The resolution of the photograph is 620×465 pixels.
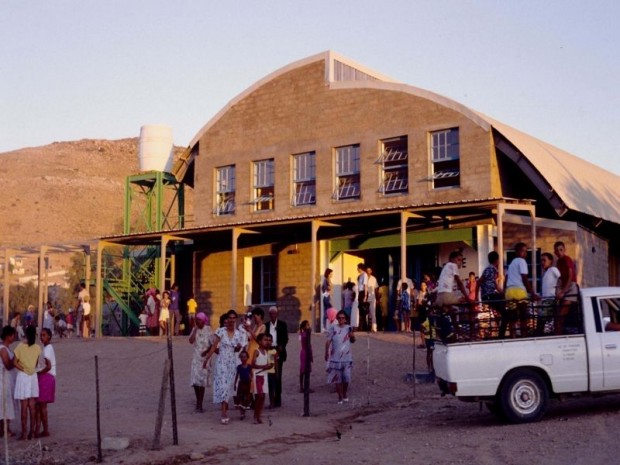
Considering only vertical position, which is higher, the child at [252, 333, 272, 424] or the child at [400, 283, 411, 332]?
the child at [400, 283, 411, 332]

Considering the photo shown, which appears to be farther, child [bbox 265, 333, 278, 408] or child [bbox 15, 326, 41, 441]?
child [bbox 265, 333, 278, 408]

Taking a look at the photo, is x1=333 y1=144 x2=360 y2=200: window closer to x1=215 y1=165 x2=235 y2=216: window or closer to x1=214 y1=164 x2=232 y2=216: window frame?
x1=214 y1=164 x2=232 y2=216: window frame

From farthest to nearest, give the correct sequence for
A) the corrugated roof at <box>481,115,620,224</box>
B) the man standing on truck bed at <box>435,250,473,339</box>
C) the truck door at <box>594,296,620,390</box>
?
the corrugated roof at <box>481,115,620,224</box>
the man standing on truck bed at <box>435,250,473,339</box>
the truck door at <box>594,296,620,390</box>

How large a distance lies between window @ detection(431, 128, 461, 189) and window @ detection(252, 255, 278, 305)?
5581 mm

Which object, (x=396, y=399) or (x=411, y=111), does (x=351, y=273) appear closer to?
(x=411, y=111)

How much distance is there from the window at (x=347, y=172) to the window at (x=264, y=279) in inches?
113

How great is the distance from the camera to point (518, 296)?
513 inches

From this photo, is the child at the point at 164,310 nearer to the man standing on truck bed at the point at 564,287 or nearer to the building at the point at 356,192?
the building at the point at 356,192

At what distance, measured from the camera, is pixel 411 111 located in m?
25.7

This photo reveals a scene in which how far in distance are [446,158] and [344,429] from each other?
12735mm

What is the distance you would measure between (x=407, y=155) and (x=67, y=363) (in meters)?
10.1

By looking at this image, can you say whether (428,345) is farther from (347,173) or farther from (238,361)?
(347,173)

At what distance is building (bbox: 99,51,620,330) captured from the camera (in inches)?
941

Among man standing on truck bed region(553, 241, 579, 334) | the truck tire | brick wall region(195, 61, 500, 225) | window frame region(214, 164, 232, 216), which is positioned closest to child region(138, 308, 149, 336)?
brick wall region(195, 61, 500, 225)
